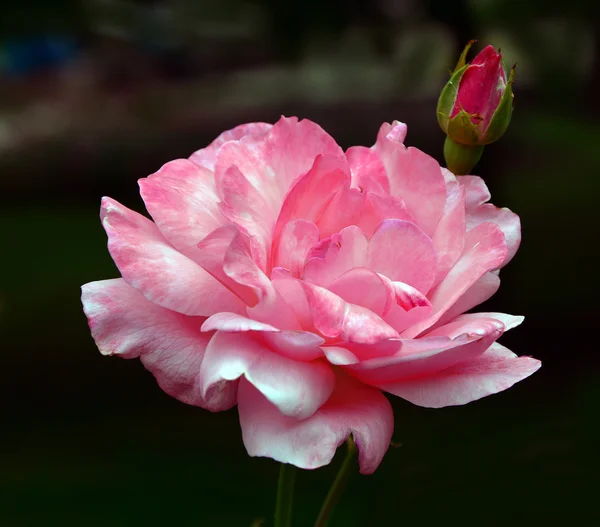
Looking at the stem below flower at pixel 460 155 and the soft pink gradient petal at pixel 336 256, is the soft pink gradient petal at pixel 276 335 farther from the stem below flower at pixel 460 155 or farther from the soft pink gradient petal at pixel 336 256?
the stem below flower at pixel 460 155

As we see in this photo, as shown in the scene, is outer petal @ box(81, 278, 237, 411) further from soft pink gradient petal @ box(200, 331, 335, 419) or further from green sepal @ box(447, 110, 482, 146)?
green sepal @ box(447, 110, 482, 146)

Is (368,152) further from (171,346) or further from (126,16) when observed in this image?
(126,16)

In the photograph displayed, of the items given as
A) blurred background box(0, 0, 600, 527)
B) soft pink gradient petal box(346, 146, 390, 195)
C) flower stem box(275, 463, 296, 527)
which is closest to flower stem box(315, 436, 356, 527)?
flower stem box(275, 463, 296, 527)

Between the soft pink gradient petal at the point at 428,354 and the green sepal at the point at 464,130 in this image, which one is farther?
the green sepal at the point at 464,130

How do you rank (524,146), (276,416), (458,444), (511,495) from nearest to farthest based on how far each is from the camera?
(276,416)
(511,495)
(458,444)
(524,146)

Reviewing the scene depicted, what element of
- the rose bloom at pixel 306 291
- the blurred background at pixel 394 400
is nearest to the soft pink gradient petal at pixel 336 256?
the rose bloom at pixel 306 291

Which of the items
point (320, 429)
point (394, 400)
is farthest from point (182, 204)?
point (394, 400)

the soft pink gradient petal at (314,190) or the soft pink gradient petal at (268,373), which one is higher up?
the soft pink gradient petal at (314,190)

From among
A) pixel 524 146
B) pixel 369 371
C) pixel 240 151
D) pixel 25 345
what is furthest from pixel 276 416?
pixel 524 146
